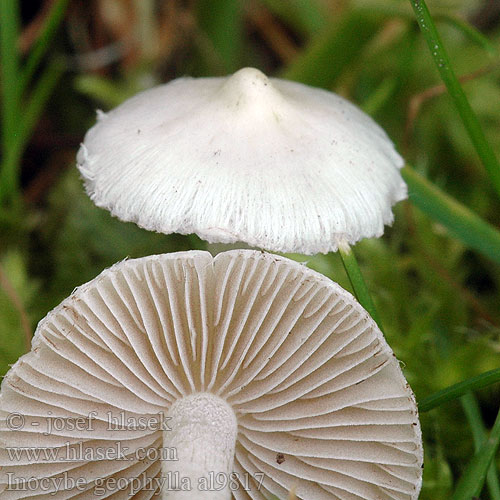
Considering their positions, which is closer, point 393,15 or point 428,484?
point 428,484

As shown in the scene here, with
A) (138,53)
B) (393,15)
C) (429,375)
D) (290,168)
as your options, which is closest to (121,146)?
(290,168)

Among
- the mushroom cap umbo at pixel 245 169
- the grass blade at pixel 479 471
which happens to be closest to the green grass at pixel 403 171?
the grass blade at pixel 479 471

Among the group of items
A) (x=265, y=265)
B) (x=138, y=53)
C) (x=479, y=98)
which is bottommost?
(x=265, y=265)

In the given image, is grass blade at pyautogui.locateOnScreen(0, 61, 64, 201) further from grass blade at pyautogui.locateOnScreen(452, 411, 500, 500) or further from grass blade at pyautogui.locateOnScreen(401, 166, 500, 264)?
grass blade at pyautogui.locateOnScreen(452, 411, 500, 500)

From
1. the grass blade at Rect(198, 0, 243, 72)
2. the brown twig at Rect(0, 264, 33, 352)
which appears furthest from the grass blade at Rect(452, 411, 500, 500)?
the grass blade at Rect(198, 0, 243, 72)

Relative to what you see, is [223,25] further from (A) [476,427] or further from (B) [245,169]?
(A) [476,427]

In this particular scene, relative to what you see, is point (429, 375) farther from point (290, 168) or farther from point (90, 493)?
point (90, 493)
